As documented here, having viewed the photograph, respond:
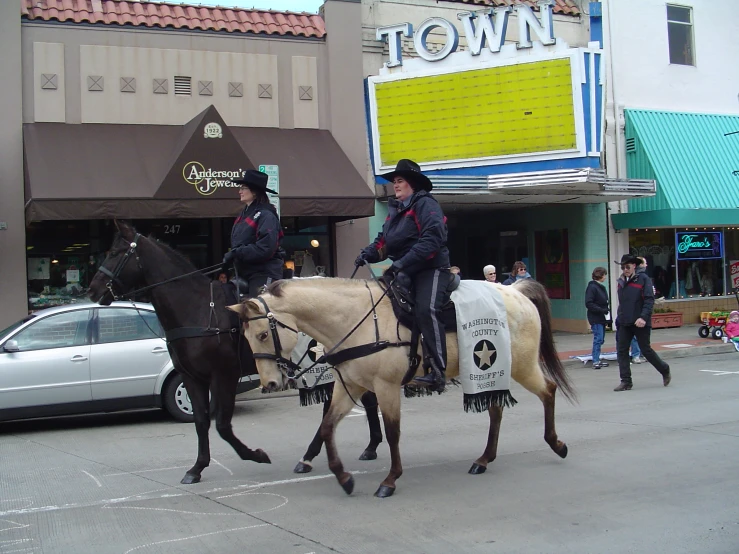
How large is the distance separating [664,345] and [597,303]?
11.7ft

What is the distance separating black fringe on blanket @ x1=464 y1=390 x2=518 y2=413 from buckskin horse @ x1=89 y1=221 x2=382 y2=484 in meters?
1.40

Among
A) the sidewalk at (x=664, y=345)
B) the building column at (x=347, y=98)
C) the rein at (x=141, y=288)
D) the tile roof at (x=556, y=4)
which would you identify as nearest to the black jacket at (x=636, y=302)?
the sidewalk at (x=664, y=345)

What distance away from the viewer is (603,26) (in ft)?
66.6

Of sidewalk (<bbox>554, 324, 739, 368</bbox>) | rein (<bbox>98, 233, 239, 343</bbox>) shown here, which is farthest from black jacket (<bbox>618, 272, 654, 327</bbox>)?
rein (<bbox>98, 233, 239, 343</bbox>)

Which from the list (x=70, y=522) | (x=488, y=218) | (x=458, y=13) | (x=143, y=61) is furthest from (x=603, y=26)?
(x=70, y=522)

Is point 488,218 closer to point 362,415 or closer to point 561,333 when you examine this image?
point 561,333

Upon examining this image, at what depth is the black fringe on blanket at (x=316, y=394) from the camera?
7512 mm

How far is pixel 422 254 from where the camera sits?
6.39m

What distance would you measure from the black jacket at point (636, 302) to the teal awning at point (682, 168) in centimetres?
729

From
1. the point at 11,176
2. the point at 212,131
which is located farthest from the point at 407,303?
the point at 11,176

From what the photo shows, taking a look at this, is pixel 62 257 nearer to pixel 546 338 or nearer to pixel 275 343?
pixel 275 343

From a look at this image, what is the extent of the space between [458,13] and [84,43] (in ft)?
28.5

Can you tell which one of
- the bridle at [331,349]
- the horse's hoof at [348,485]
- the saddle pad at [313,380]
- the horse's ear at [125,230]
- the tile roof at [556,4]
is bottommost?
the horse's hoof at [348,485]

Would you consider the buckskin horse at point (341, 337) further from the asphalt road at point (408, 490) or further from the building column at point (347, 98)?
the building column at point (347, 98)
